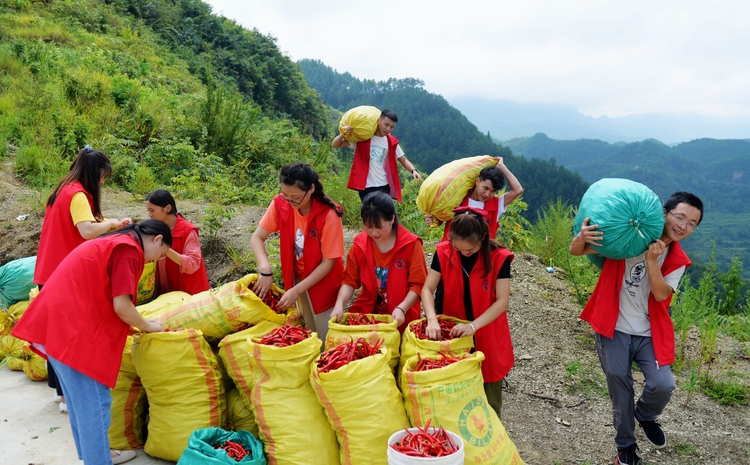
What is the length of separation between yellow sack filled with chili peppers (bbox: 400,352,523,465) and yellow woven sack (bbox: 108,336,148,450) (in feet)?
5.38

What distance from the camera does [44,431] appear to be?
3.19m

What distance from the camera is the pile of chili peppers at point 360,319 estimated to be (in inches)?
115

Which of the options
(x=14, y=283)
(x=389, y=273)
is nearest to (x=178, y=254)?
(x=389, y=273)

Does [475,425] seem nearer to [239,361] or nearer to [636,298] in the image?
[636,298]

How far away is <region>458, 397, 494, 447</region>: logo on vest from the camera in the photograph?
2.42 m

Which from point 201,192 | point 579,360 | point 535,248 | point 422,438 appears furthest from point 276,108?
point 422,438

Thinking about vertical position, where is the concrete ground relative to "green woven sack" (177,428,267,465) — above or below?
below

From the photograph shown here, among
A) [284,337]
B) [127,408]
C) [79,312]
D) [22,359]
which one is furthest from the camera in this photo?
[22,359]

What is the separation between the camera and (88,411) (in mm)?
2492

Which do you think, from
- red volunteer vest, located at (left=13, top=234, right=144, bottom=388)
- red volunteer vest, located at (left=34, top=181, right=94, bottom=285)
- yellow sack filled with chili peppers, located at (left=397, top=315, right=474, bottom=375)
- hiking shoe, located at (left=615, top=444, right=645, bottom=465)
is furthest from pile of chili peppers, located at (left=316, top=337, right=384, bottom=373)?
red volunteer vest, located at (left=34, top=181, right=94, bottom=285)

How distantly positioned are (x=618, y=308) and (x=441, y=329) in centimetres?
95

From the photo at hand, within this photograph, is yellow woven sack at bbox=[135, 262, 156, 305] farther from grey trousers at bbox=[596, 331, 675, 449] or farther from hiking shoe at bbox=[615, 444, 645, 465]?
hiking shoe at bbox=[615, 444, 645, 465]

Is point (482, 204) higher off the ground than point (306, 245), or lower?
higher

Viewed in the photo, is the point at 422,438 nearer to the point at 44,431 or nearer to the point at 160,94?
the point at 44,431
